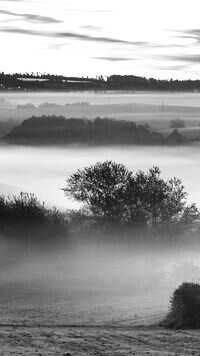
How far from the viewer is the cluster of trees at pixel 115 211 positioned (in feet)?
296

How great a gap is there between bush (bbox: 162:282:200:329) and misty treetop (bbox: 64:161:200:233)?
3629 centimetres

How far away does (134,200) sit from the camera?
92.5 m

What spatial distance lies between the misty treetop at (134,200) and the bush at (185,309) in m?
36.3

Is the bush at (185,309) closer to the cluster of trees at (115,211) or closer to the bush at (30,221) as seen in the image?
the cluster of trees at (115,211)

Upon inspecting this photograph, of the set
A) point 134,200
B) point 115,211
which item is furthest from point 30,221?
point 134,200

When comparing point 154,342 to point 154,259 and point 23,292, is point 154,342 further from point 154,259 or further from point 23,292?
point 154,259

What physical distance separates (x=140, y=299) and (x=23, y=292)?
11.7 m

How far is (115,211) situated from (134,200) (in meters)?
2.82

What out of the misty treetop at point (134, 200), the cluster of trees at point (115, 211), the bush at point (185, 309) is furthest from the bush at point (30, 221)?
the bush at point (185, 309)

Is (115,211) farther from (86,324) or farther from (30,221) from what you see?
(86,324)

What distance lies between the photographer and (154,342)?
4300 centimetres

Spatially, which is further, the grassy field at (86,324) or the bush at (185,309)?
the bush at (185,309)

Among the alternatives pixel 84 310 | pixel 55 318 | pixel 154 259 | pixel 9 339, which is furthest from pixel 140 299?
pixel 9 339

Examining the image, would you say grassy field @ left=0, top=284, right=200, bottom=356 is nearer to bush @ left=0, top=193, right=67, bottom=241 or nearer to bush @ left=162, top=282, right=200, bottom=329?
bush @ left=162, top=282, right=200, bottom=329
